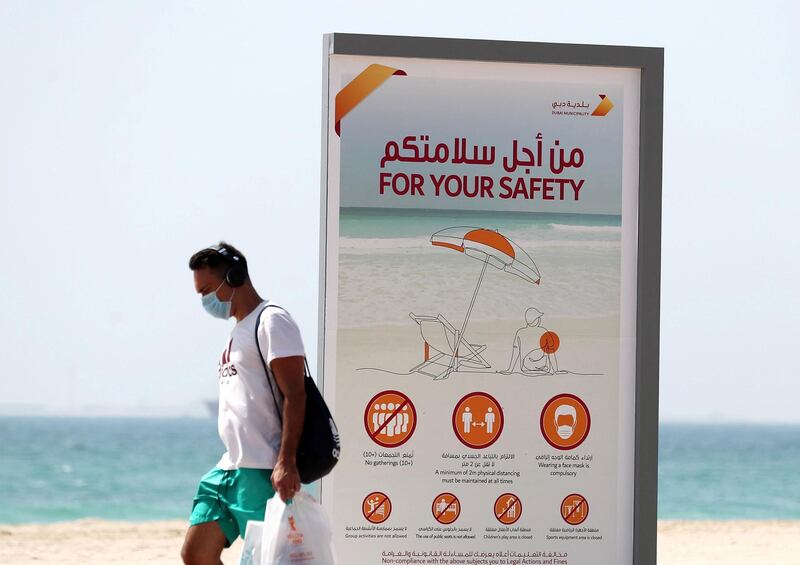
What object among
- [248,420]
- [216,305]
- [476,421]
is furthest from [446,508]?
[216,305]

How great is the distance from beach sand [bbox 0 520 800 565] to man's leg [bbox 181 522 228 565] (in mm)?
4817

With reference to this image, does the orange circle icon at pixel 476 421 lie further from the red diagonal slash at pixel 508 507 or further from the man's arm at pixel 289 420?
the man's arm at pixel 289 420

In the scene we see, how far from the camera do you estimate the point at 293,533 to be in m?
4.91

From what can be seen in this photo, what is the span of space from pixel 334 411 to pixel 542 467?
105cm

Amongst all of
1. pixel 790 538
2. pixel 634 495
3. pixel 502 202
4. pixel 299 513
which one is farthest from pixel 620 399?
pixel 790 538

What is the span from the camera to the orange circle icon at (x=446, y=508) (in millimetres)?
6391

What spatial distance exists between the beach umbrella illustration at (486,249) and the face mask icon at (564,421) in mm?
603

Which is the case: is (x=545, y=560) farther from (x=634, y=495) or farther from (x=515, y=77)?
(x=515, y=77)

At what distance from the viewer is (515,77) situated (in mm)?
6512

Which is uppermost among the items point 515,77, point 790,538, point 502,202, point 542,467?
point 515,77

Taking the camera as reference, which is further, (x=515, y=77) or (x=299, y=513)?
(x=515, y=77)

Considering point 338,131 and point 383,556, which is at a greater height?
point 338,131

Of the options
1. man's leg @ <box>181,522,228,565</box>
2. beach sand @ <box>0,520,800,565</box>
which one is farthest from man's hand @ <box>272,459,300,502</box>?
beach sand @ <box>0,520,800,565</box>

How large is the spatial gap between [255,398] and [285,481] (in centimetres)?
35
